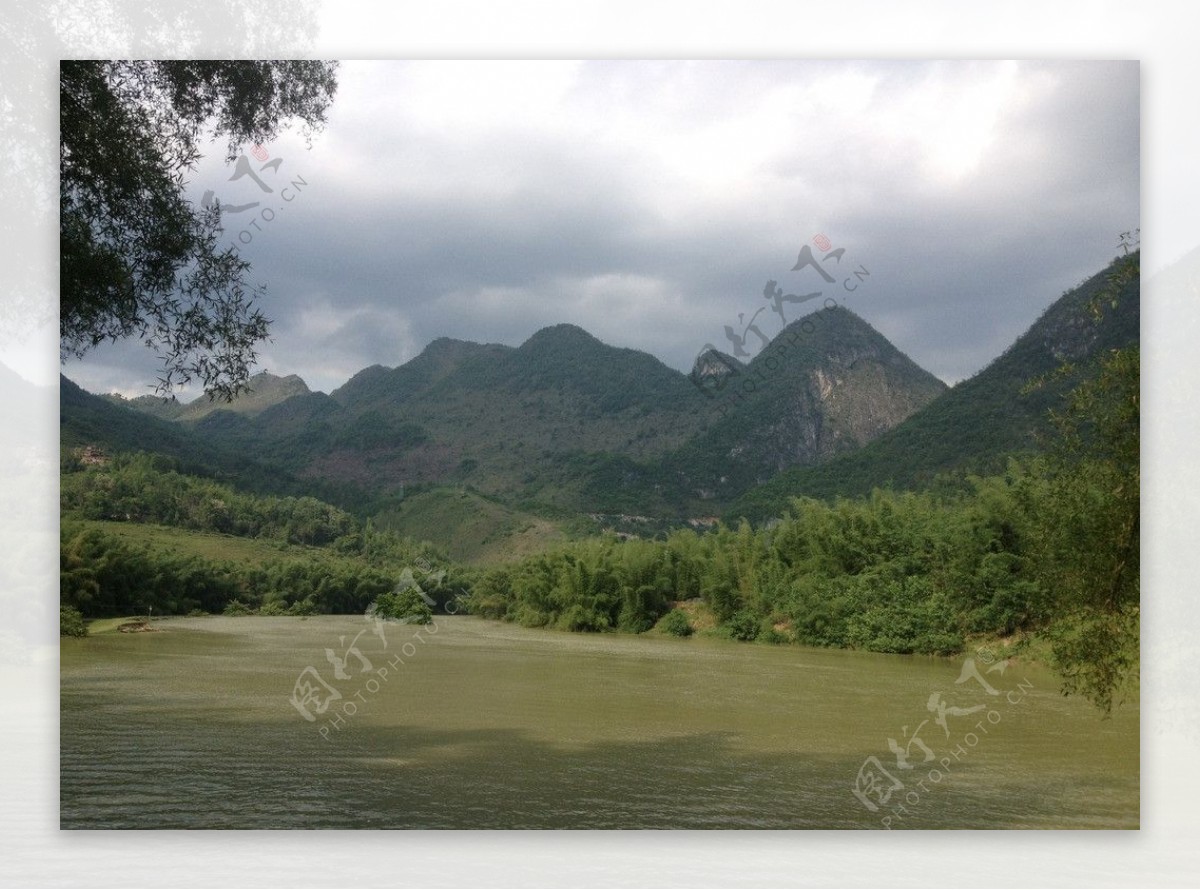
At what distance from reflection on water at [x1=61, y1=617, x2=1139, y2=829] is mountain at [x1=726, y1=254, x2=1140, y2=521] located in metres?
2.96

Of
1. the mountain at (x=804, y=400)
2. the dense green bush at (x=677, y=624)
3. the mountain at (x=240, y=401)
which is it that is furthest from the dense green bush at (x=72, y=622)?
the dense green bush at (x=677, y=624)

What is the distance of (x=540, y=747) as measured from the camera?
6.72 m

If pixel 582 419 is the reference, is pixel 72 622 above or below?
below

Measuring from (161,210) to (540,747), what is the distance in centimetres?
399

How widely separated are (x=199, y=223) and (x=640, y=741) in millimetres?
4307

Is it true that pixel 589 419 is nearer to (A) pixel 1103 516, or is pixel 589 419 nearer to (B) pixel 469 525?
(B) pixel 469 525

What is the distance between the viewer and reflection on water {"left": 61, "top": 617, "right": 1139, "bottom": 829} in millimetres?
5523

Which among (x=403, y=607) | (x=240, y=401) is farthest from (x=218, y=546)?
(x=240, y=401)

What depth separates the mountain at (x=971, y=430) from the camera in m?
9.10

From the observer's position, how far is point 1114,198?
6348 mm

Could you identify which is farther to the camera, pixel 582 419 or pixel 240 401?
pixel 582 419

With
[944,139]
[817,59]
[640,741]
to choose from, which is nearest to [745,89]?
[817,59]

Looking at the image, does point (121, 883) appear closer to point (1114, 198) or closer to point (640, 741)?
point (640, 741)

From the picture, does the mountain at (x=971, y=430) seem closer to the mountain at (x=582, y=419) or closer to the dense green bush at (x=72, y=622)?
the mountain at (x=582, y=419)
